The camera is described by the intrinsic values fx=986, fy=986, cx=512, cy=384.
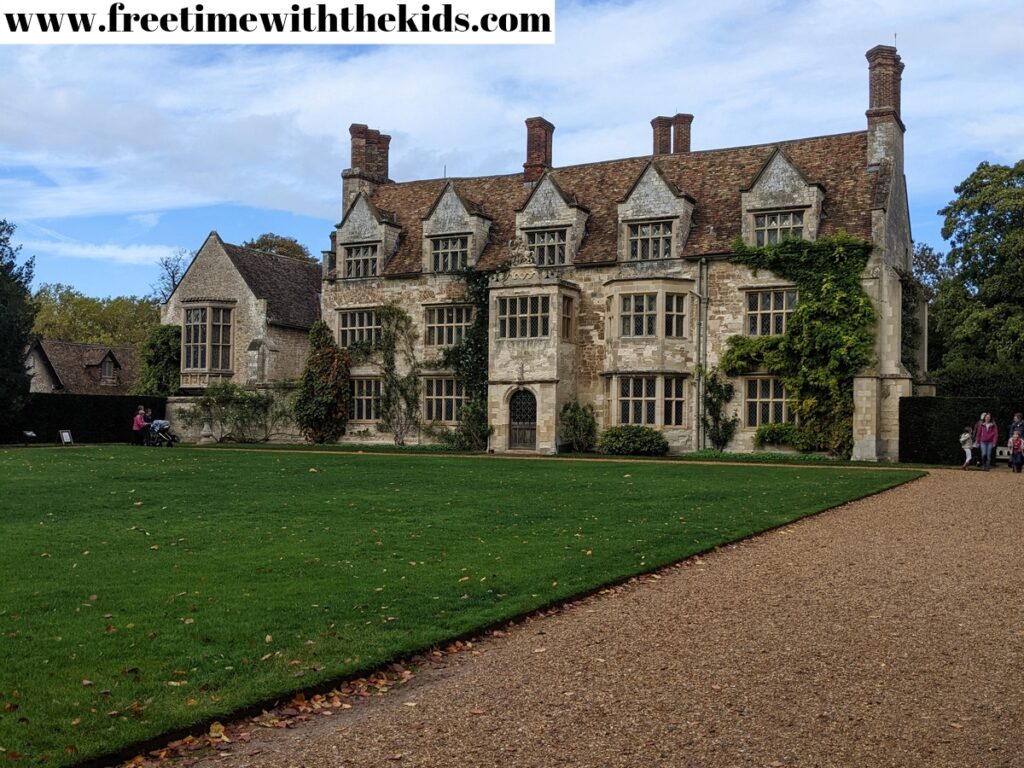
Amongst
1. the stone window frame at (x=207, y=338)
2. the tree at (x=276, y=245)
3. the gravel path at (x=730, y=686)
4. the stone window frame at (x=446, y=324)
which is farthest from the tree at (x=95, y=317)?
the gravel path at (x=730, y=686)

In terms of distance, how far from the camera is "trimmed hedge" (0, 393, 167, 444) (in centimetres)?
3603

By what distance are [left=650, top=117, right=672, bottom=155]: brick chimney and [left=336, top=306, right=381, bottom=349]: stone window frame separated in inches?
491

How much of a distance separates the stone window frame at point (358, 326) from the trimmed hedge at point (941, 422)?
19086 millimetres

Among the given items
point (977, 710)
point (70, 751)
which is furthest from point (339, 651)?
point (977, 710)

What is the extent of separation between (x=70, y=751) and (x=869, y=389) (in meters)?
28.2

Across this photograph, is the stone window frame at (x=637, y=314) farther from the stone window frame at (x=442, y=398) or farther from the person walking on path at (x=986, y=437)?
the person walking on path at (x=986, y=437)

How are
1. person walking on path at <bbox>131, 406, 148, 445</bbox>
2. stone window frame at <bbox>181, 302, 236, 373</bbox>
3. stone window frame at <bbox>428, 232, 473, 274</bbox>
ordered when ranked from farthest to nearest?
stone window frame at <bbox>181, 302, 236, 373</bbox> < stone window frame at <bbox>428, 232, 473, 274</bbox> < person walking on path at <bbox>131, 406, 148, 445</bbox>

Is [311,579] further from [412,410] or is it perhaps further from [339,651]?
[412,410]

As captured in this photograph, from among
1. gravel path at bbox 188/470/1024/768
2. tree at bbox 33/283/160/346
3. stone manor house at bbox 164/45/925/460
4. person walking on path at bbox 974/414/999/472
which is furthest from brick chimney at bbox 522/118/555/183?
tree at bbox 33/283/160/346

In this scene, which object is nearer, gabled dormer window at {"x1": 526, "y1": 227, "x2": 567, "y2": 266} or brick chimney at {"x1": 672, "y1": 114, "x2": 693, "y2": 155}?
gabled dormer window at {"x1": 526, "y1": 227, "x2": 567, "y2": 266}

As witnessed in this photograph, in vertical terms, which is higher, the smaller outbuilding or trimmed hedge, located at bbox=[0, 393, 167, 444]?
the smaller outbuilding

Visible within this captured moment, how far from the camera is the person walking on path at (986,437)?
84.7ft

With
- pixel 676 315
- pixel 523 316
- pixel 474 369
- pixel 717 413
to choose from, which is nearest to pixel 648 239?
pixel 676 315

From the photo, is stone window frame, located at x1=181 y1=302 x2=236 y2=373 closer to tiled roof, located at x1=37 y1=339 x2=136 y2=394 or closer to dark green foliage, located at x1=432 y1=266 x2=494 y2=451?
dark green foliage, located at x1=432 y1=266 x2=494 y2=451
